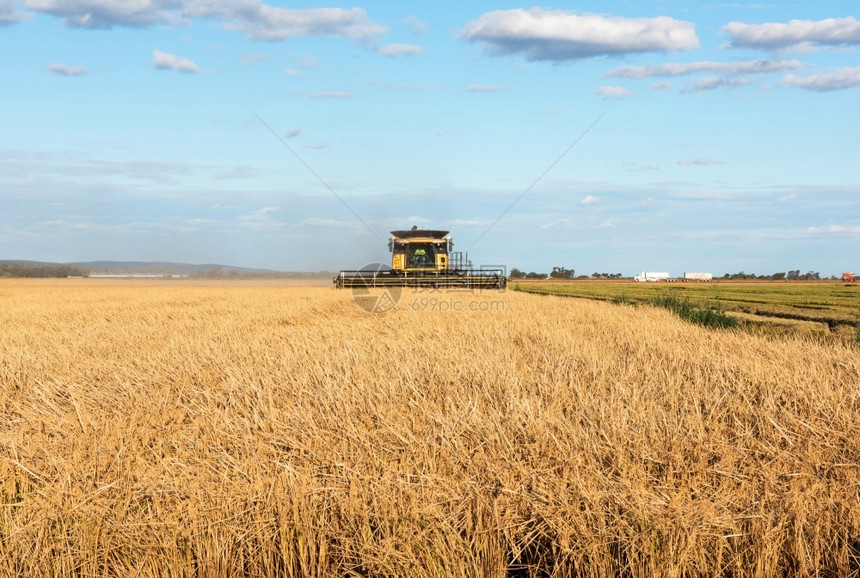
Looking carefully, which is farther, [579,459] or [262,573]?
[579,459]

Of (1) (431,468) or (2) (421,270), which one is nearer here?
(1) (431,468)

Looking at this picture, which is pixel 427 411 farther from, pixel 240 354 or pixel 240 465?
pixel 240 354

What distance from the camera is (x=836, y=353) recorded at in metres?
8.91

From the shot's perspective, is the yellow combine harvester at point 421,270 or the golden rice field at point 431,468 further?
the yellow combine harvester at point 421,270

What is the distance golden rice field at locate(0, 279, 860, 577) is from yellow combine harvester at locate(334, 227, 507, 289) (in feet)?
62.6

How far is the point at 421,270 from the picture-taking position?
1108 inches

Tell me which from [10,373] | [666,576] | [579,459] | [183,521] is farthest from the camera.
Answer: [10,373]

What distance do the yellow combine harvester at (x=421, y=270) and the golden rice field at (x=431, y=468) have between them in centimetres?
1909

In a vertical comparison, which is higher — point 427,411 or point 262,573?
point 427,411

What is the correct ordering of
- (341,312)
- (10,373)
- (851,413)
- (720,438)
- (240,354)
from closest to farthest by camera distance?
1. (720,438)
2. (851,413)
3. (10,373)
4. (240,354)
5. (341,312)

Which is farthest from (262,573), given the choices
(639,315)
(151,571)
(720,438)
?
(639,315)

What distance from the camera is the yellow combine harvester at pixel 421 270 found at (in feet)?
88.8

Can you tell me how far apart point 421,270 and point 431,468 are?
24033mm

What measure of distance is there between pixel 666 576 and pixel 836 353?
22.4 feet
